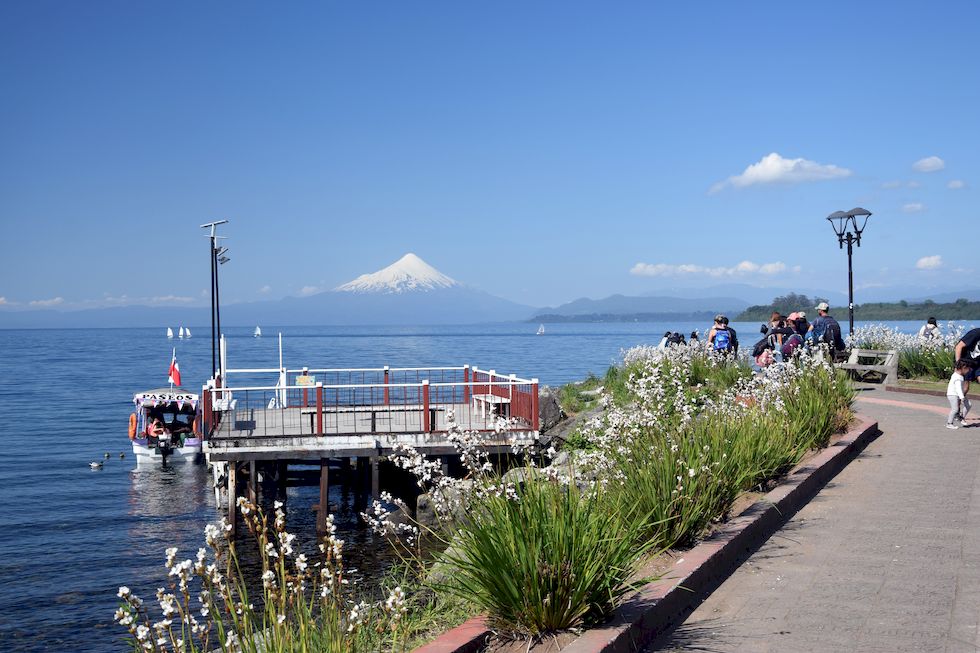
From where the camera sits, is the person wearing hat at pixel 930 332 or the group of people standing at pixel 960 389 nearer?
the group of people standing at pixel 960 389

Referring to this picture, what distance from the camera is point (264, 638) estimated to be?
14.3ft

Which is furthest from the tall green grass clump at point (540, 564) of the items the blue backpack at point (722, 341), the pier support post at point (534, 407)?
the blue backpack at point (722, 341)

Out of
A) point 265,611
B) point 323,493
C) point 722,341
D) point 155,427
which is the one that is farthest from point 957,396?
point 155,427

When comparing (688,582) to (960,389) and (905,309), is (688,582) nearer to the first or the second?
(960,389)

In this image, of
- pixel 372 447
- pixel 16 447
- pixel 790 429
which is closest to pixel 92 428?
pixel 16 447

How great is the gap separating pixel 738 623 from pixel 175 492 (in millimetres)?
23629

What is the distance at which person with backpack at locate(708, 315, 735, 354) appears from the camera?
68.0ft

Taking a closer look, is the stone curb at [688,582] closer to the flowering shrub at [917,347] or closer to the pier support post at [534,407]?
the pier support post at [534,407]

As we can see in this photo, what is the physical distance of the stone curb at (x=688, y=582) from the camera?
→ 5125 mm

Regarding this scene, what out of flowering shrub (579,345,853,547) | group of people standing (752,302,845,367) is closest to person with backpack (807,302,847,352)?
group of people standing (752,302,845,367)

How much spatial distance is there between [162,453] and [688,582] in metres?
28.8

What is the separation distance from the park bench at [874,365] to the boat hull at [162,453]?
2109 centimetres

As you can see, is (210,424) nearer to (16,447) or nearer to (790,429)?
(790,429)

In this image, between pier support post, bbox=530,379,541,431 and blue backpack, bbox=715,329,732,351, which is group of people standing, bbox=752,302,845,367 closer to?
blue backpack, bbox=715,329,732,351
